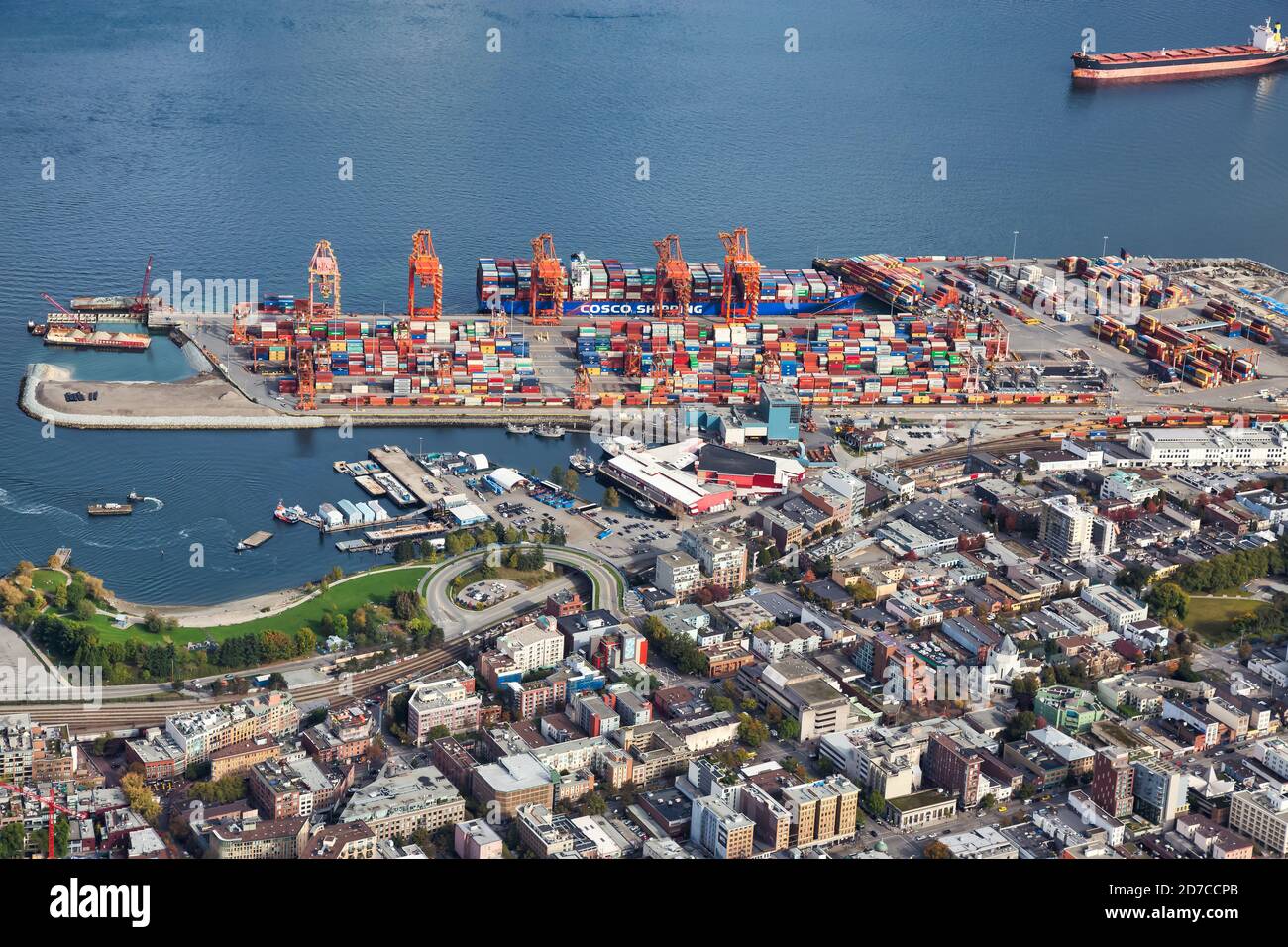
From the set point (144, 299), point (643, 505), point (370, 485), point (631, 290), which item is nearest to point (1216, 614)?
point (643, 505)

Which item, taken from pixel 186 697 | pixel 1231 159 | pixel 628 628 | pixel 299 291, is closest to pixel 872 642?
pixel 628 628

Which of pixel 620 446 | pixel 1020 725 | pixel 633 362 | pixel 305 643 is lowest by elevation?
pixel 1020 725

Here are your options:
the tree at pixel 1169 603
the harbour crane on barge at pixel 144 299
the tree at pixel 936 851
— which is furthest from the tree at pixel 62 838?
the harbour crane on barge at pixel 144 299

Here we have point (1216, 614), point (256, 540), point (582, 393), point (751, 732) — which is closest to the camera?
point (751, 732)

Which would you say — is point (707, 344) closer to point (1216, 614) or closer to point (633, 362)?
point (633, 362)

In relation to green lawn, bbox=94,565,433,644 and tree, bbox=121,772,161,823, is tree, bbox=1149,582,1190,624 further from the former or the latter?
tree, bbox=121,772,161,823

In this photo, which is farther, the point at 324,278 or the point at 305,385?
the point at 324,278

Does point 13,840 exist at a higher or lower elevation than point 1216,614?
lower
